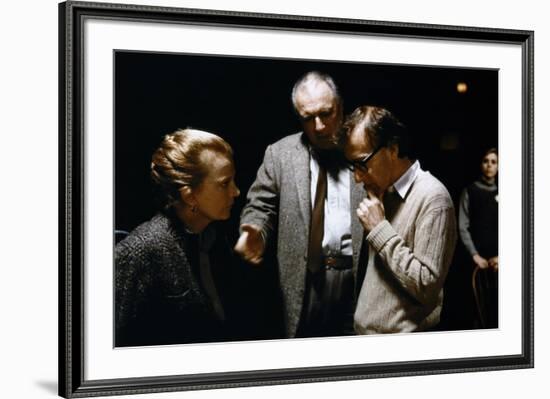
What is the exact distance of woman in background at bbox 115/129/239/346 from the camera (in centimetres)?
500

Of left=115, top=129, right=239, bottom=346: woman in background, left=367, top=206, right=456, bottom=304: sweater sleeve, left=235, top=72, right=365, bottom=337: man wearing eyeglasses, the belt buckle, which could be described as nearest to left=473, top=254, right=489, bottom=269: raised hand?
left=367, top=206, right=456, bottom=304: sweater sleeve

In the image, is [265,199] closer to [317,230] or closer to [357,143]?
[317,230]

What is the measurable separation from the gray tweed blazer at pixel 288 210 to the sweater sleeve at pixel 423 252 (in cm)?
33

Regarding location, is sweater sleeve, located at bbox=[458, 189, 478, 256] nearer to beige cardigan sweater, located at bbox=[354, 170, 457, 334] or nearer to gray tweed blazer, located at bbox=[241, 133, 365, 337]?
beige cardigan sweater, located at bbox=[354, 170, 457, 334]

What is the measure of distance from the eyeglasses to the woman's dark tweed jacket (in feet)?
2.07

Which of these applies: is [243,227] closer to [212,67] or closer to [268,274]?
[268,274]

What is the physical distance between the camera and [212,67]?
511cm

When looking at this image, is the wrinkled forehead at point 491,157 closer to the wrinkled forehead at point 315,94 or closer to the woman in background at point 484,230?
the woman in background at point 484,230

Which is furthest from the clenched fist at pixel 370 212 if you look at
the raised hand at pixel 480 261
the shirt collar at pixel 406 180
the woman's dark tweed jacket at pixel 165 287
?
the woman's dark tweed jacket at pixel 165 287

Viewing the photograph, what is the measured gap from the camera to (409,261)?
18.0ft

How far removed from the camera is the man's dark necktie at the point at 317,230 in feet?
17.3

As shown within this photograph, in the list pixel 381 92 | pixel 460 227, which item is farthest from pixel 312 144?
pixel 460 227

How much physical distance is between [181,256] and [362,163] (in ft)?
2.86

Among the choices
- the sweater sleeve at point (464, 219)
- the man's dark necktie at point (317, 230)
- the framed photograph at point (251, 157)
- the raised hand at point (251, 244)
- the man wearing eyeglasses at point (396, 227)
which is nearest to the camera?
the framed photograph at point (251, 157)
